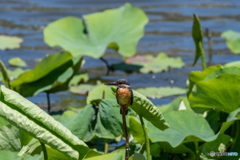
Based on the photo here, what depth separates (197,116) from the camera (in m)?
1.27

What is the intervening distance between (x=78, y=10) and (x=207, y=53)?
2.31 m

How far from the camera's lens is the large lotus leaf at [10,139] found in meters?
1.00

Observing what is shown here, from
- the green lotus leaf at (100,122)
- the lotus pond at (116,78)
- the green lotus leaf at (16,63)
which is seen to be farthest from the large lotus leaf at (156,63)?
the green lotus leaf at (100,122)

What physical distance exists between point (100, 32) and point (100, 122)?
170 cm

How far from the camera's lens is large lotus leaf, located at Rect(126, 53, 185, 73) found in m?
Result: 2.92

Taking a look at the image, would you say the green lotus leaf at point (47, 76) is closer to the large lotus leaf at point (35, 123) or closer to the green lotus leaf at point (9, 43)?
the large lotus leaf at point (35, 123)

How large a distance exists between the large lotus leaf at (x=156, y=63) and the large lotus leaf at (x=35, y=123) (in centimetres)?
209

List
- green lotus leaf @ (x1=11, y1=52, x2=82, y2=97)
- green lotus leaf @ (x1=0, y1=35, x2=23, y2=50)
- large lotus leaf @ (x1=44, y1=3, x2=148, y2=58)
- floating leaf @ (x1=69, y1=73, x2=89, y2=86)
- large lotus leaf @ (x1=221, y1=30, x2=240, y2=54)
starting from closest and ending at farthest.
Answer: green lotus leaf @ (x1=11, y1=52, x2=82, y2=97) < floating leaf @ (x1=69, y1=73, x2=89, y2=86) < large lotus leaf @ (x1=44, y1=3, x2=148, y2=58) < large lotus leaf @ (x1=221, y1=30, x2=240, y2=54) < green lotus leaf @ (x1=0, y1=35, x2=23, y2=50)

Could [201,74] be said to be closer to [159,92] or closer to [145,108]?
[145,108]

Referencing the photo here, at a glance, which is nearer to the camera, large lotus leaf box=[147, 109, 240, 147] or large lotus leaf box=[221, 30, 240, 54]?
large lotus leaf box=[147, 109, 240, 147]

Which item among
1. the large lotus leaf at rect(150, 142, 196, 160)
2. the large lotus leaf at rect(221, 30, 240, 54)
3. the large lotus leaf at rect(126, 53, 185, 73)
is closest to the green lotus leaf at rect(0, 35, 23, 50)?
the large lotus leaf at rect(126, 53, 185, 73)

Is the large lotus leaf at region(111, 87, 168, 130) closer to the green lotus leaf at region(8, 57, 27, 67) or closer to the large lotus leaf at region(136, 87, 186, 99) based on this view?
the large lotus leaf at region(136, 87, 186, 99)

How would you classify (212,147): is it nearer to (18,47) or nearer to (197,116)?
(197,116)

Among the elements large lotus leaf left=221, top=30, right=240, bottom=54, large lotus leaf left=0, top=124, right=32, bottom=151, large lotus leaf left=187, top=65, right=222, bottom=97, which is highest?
large lotus leaf left=0, top=124, right=32, bottom=151
